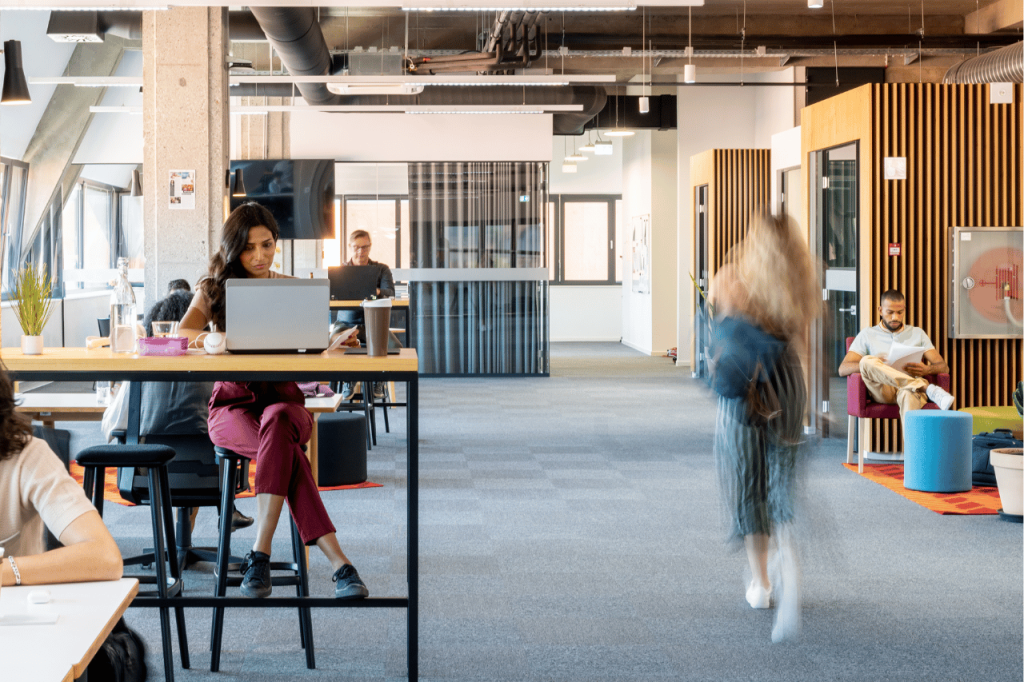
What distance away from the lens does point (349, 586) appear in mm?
3531

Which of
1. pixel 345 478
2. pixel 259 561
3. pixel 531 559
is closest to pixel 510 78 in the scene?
pixel 345 478

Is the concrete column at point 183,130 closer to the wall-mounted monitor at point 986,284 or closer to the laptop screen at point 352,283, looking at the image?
the laptop screen at point 352,283

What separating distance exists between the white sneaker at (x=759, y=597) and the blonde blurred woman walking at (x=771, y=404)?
0.52ft

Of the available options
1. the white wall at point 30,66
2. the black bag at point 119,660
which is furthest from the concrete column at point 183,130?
the black bag at point 119,660

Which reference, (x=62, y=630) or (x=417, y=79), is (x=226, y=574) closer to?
(x=62, y=630)

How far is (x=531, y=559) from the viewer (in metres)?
5.20

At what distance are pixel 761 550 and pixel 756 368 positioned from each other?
821 millimetres

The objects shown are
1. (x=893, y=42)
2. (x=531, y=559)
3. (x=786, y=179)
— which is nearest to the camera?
(x=531, y=559)

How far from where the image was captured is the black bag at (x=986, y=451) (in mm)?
6938

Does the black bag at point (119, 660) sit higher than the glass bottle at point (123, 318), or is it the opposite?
the glass bottle at point (123, 318)

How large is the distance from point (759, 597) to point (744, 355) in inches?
42.3

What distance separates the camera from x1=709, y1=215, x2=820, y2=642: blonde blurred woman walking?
13.2ft

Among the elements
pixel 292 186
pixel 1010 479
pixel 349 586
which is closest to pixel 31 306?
pixel 349 586

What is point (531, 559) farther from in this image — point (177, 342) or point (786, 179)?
point (786, 179)
